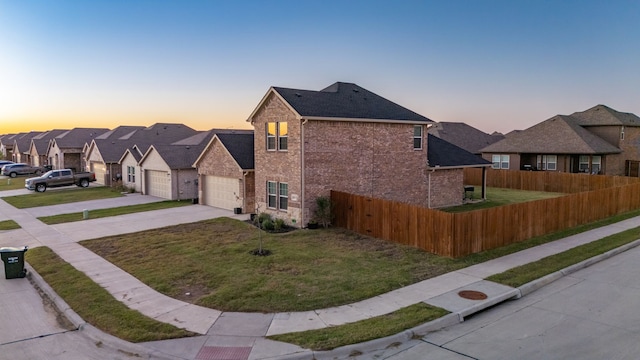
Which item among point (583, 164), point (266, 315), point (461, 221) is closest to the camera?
point (266, 315)

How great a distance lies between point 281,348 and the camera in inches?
347

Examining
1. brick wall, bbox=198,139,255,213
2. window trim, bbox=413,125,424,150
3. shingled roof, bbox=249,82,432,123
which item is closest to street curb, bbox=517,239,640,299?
window trim, bbox=413,125,424,150

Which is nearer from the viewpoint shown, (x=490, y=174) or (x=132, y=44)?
(x=132, y=44)

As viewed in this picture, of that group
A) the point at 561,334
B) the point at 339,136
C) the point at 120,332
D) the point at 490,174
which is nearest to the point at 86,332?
the point at 120,332

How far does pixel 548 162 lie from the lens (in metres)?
44.3

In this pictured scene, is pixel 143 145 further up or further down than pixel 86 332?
further up

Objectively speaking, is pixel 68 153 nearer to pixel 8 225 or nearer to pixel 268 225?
pixel 8 225

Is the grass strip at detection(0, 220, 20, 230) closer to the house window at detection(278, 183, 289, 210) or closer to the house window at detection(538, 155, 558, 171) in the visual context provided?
the house window at detection(278, 183, 289, 210)

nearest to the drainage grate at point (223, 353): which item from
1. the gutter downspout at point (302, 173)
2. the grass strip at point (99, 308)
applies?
the grass strip at point (99, 308)

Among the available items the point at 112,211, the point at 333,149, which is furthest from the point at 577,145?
the point at 112,211

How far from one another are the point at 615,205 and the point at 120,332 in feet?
87.7

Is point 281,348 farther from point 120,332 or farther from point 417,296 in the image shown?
point 417,296

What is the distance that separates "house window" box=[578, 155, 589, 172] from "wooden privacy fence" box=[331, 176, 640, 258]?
2171 cm

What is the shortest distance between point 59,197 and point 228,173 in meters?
17.5
